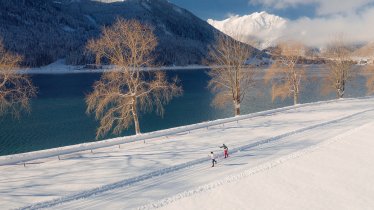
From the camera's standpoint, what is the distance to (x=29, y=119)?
189 ft

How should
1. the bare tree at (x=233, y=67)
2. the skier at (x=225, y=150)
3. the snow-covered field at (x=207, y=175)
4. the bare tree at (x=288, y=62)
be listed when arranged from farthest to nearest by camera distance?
1. the bare tree at (x=288, y=62)
2. the bare tree at (x=233, y=67)
3. the skier at (x=225, y=150)
4. the snow-covered field at (x=207, y=175)

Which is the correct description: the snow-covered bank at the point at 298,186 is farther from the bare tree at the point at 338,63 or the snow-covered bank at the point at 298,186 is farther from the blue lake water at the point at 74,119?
the bare tree at the point at 338,63

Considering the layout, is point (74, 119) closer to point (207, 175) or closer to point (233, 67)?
point (233, 67)

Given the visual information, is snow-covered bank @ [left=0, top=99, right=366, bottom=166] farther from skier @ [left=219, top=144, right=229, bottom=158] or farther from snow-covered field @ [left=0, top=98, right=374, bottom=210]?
skier @ [left=219, top=144, right=229, bottom=158]

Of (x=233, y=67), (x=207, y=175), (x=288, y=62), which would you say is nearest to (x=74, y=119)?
(x=233, y=67)

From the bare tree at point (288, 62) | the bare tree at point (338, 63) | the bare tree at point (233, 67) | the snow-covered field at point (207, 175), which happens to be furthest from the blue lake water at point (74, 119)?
the snow-covered field at point (207, 175)

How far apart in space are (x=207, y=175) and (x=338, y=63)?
49021mm

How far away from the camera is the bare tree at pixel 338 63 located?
6022 cm

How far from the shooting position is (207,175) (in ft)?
70.9

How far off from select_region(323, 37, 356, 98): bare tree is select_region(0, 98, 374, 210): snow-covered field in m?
30.4

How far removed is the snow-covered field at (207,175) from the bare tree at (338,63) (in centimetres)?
3044

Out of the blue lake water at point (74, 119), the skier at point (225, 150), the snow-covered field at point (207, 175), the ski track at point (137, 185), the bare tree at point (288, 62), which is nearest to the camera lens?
the ski track at point (137, 185)

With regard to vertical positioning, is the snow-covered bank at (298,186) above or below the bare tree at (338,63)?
below

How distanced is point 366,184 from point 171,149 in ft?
47.3
